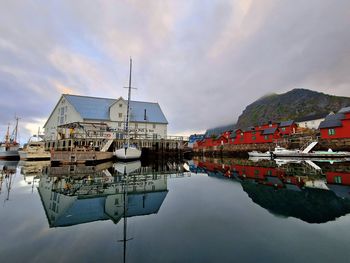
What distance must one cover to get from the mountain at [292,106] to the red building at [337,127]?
260ft

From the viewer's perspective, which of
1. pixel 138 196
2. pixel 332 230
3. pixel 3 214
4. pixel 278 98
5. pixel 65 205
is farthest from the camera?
pixel 278 98

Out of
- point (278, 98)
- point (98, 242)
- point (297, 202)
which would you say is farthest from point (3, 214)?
point (278, 98)

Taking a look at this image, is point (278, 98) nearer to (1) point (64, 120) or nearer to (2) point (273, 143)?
(2) point (273, 143)

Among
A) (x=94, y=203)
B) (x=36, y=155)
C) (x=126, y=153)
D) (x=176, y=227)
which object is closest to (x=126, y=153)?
(x=126, y=153)

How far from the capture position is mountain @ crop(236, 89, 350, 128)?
116 m

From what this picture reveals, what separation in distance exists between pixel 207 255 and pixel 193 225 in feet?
5.45

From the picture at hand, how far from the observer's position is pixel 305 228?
492cm

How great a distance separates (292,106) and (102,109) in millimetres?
136566

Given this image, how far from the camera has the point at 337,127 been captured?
29.3 m

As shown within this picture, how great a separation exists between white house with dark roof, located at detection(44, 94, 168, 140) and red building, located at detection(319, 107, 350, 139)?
28.0 meters

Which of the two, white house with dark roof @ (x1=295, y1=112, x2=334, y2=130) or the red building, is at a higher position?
white house with dark roof @ (x1=295, y1=112, x2=334, y2=130)

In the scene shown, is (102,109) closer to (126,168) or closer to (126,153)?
(126,153)

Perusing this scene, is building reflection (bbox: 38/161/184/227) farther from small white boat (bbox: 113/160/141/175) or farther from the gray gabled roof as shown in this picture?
the gray gabled roof

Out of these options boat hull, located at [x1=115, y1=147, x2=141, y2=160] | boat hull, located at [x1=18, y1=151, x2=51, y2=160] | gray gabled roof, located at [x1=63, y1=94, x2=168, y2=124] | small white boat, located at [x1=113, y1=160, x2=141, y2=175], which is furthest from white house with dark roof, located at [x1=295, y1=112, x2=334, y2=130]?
boat hull, located at [x1=18, y1=151, x2=51, y2=160]
